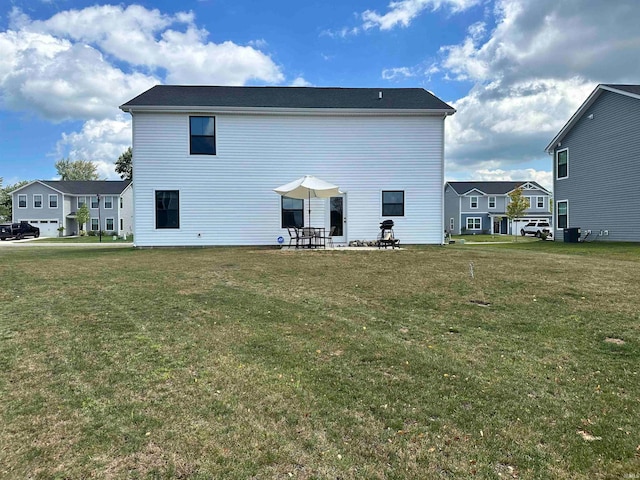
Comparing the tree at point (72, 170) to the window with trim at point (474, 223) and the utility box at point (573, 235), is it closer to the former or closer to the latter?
the window with trim at point (474, 223)

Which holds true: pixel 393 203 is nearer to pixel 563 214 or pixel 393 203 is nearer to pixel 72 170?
pixel 563 214

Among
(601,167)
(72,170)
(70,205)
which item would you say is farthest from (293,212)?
(72,170)

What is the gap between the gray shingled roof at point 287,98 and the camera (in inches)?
623

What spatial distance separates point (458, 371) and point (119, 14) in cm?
1714

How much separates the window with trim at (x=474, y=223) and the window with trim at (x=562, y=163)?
1039 inches

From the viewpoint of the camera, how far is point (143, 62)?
19953mm

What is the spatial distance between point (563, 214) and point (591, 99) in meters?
6.69

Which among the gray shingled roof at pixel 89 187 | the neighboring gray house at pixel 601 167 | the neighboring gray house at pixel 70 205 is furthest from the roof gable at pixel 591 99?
the gray shingled roof at pixel 89 187

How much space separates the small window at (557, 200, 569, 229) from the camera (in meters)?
23.3

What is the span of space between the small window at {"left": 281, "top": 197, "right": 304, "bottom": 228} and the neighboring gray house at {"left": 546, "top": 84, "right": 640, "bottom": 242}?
51.7ft

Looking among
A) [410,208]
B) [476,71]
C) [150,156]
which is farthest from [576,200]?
[150,156]

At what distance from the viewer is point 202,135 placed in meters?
15.7

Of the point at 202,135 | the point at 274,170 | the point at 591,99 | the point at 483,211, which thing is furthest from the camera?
the point at 483,211

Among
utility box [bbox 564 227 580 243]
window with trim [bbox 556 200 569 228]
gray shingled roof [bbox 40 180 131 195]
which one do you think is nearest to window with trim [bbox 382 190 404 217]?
utility box [bbox 564 227 580 243]
